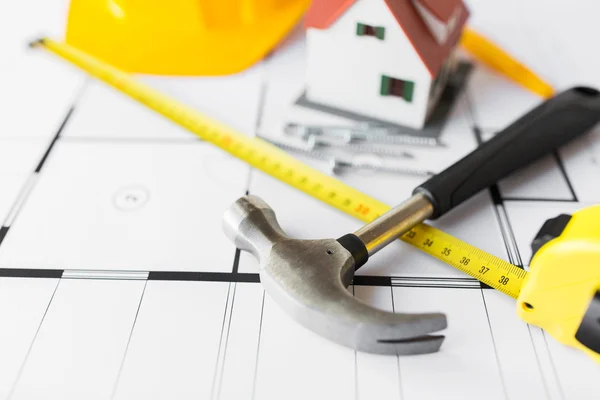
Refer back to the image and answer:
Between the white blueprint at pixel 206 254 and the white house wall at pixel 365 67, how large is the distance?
5 centimetres

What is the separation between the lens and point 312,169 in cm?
93

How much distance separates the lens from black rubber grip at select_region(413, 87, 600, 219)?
83 centimetres

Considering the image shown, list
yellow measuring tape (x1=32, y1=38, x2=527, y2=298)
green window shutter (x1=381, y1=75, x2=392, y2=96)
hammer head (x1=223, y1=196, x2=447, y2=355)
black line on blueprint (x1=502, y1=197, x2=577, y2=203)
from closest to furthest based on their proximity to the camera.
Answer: hammer head (x1=223, y1=196, x2=447, y2=355), yellow measuring tape (x1=32, y1=38, x2=527, y2=298), black line on blueprint (x1=502, y1=197, x2=577, y2=203), green window shutter (x1=381, y1=75, x2=392, y2=96)

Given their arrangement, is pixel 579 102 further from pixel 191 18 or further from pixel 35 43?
pixel 35 43

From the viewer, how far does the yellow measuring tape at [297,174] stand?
77 cm

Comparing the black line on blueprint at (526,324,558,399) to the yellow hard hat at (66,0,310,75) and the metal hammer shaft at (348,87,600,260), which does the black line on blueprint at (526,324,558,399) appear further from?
the yellow hard hat at (66,0,310,75)

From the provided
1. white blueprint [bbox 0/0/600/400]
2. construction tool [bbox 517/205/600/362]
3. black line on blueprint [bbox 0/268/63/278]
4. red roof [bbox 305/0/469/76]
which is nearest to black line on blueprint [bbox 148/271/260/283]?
white blueprint [bbox 0/0/600/400]

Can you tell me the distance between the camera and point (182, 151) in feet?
3.25

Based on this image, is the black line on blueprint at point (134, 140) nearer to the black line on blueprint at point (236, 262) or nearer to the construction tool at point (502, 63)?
the black line on blueprint at point (236, 262)

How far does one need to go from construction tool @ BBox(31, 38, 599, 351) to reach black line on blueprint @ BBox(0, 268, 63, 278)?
333 mm

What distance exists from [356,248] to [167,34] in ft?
2.19

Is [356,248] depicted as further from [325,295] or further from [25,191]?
[25,191]

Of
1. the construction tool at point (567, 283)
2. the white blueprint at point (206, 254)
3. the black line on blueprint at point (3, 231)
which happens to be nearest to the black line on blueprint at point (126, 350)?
the white blueprint at point (206, 254)

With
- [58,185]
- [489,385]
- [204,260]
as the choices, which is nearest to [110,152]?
[58,185]
